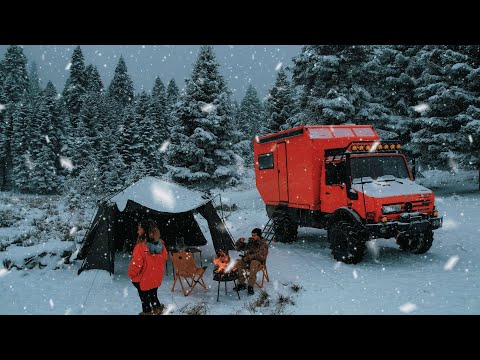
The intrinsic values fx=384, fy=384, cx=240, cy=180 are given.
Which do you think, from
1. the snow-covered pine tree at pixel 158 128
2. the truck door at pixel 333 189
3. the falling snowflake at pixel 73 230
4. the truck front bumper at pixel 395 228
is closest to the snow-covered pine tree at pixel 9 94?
the snow-covered pine tree at pixel 158 128

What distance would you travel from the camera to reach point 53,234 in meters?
15.0

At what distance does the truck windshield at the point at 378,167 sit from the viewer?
10.6 meters

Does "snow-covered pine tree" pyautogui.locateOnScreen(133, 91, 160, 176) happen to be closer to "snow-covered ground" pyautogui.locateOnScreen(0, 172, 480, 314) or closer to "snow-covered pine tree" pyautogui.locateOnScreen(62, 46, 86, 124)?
"snow-covered pine tree" pyautogui.locateOnScreen(62, 46, 86, 124)

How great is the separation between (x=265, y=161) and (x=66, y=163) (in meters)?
36.5

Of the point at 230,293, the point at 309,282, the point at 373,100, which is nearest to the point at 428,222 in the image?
the point at 309,282

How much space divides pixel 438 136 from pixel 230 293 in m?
14.9

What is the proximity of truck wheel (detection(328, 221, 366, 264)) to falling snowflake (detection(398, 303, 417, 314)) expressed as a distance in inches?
114

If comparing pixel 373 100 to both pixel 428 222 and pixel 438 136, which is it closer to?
pixel 438 136

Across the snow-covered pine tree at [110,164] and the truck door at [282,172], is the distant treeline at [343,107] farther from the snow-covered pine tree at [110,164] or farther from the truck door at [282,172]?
the truck door at [282,172]

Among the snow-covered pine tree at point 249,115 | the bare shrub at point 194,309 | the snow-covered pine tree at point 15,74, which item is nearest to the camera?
the bare shrub at point 194,309

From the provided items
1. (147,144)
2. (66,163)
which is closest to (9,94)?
(66,163)

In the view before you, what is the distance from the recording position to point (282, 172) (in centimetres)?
1332

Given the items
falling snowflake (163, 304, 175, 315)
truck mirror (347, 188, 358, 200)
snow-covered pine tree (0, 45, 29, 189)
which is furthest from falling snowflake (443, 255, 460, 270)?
snow-covered pine tree (0, 45, 29, 189)

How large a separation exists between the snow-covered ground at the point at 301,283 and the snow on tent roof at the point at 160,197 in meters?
1.80
